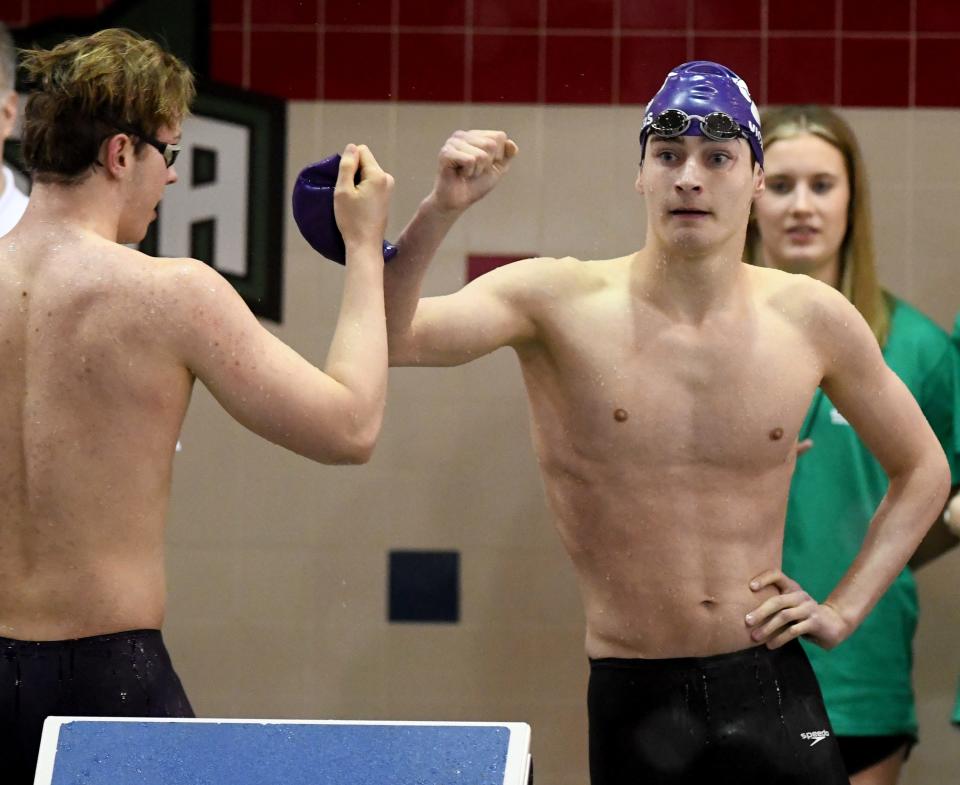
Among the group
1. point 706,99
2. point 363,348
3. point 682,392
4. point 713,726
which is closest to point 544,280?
point 682,392

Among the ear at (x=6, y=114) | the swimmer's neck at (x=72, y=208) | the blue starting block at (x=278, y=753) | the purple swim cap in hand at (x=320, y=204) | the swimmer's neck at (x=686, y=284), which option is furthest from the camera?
the ear at (x=6, y=114)

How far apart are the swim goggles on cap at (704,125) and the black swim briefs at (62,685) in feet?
4.24

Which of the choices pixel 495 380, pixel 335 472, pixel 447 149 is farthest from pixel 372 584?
pixel 447 149

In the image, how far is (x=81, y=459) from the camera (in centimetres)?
233

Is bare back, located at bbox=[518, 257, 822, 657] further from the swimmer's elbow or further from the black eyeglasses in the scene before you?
the black eyeglasses

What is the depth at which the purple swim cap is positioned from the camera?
9.46 ft

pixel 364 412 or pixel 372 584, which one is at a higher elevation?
pixel 364 412

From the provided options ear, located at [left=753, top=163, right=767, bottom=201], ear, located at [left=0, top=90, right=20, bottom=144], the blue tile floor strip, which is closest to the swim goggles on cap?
ear, located at [left=753, top=163, right=767, bottom=201]

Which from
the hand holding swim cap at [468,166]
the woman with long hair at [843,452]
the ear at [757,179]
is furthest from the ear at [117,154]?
the woman with long hair at [843,452]

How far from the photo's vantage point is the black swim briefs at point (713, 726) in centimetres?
284

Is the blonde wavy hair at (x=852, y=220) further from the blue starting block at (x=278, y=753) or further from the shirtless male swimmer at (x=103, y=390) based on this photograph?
the blue starting block at (x=278, y=753)

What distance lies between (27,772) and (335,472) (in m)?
2.20

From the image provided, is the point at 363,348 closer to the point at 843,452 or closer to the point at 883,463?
the point at 883,463

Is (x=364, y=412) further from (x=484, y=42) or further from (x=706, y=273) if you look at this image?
(x=484, y=42)
